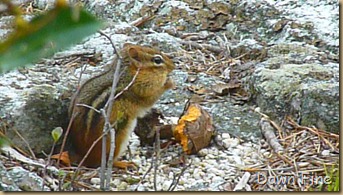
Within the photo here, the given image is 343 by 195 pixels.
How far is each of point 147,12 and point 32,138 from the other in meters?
1.63

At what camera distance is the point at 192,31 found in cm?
369

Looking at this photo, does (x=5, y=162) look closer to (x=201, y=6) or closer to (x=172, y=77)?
(x=172, y=77)

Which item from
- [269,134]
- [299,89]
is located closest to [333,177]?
[269,134]

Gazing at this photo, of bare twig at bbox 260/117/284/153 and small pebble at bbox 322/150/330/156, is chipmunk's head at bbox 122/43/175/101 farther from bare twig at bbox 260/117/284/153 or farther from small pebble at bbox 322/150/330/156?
small pebble at bbox 322/150/330/156

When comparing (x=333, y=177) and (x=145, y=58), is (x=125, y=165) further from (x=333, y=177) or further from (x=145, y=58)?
(x=333, y=177)

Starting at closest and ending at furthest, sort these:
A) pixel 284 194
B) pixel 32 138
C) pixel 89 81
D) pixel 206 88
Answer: pixel 284 194 < pixel 32 138 < pixel 89 81 < pixel 206 88

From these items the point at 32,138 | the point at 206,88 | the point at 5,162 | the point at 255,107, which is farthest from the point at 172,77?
the point at 5,162

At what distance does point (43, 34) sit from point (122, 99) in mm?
2256

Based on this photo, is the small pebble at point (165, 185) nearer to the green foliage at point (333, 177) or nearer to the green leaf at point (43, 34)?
the green foliage at point (333, 177)

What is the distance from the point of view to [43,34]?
299 millimetres

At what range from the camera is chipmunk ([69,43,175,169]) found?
93.7 inches

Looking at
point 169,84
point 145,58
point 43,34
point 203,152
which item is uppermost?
point 43,34

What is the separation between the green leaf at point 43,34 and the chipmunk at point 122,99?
1.81 m

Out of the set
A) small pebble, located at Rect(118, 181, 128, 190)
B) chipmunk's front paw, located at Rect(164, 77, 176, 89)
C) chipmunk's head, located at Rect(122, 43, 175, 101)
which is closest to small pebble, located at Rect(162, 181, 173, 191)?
small pebble, located at Rect(118, 181, 128, 190)
